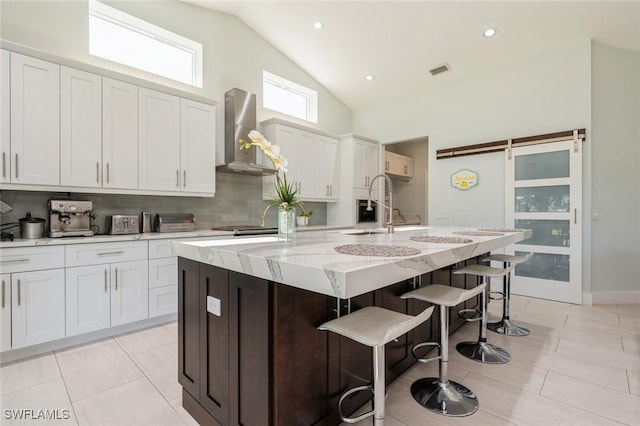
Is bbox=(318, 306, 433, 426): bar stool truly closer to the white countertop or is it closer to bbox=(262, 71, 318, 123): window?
the white countertop

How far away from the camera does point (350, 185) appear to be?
5230mm

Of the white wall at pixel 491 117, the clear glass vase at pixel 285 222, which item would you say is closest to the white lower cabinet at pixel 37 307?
the clear glass vase at pixel 285 222

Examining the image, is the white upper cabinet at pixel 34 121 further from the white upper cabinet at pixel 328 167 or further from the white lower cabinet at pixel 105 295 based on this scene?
the white upper cabinet at pixel 328 167

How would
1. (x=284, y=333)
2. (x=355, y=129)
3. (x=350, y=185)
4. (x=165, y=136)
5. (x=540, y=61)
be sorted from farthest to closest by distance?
(x=355, y=129) < (x=350, y=185) < (x=540, y=61) < (x=165, y=136) < (x=284, y=333)

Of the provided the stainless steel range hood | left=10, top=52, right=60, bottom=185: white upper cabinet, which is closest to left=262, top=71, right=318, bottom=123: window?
the stainless steel range hood

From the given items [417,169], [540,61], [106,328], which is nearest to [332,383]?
[106,328]

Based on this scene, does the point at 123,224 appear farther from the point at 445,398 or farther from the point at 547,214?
the point at 547,214

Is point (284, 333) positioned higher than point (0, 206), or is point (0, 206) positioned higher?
point (0, 206)

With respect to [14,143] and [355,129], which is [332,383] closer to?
[14,143]

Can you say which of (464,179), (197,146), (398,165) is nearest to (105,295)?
(197,146)

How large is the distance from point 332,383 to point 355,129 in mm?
5226

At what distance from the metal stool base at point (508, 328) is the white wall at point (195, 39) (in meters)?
3.79

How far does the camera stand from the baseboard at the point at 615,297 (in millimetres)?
3635

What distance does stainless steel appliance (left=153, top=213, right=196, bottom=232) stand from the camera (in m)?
3.22
